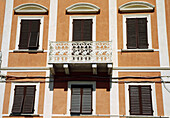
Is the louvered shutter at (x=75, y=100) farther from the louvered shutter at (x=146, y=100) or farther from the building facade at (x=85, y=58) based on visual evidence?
the louvered shutter at (x=146, y=100)

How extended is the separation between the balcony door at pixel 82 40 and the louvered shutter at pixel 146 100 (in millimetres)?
3060

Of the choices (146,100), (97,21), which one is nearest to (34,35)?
(97,21)

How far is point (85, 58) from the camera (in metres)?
17.7

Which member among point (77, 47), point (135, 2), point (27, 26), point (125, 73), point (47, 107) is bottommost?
point (47, 107)

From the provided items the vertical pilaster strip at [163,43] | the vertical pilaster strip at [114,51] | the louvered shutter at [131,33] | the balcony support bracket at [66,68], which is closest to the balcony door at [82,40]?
the balcony support bracket at [66,68]

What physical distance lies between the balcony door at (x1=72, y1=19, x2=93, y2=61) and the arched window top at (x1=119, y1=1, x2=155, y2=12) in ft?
6.26

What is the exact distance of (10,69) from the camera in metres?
→ 18.3

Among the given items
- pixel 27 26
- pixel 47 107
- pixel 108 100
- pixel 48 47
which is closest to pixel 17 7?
pixel 27 26

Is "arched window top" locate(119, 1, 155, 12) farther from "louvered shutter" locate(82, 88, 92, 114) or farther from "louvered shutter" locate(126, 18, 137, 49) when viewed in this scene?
"louvered shutter" locate(82, 88, 92, 114)

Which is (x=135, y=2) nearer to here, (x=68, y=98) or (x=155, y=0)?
(x=155, y=0)

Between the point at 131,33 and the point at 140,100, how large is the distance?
3634 millimetres

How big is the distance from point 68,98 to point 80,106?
2.34 feet

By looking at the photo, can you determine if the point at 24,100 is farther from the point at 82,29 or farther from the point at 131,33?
the point at 131,33

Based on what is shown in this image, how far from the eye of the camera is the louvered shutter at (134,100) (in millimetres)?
17094
